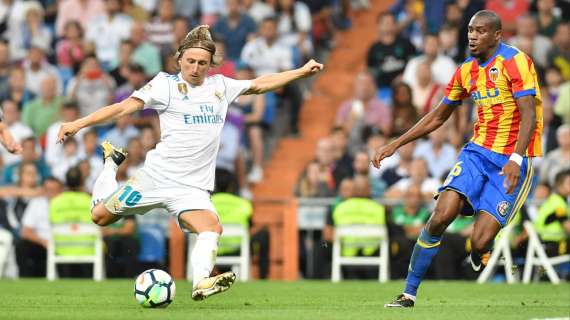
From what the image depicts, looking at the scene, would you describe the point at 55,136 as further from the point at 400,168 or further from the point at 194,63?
the point at 194,63

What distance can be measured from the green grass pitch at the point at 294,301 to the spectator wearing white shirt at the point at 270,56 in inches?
195

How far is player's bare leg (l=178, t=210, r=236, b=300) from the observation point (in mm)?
10789

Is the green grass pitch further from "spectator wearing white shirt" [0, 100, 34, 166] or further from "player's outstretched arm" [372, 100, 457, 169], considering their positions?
"spectator wearing white shirt" [0, 100, 34, 166]

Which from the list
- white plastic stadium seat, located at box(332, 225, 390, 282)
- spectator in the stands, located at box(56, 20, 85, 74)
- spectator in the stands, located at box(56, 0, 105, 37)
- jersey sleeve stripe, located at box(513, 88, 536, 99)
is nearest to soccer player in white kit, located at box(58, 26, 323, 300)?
jersey sleeve stripe, located at box(513, 88, 536, 99)

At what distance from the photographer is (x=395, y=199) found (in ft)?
61.0

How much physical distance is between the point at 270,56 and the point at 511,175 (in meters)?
11.1

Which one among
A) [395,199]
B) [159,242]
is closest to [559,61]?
[395,199]

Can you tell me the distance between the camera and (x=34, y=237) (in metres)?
18.8

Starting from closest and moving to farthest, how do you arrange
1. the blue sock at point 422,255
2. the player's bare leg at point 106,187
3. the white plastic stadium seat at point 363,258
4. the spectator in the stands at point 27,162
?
the blue sock at point 422,255 → the player's bare leg at point 106,187 → the white plastic stadium seat at point 363,258 → the spectator in the stands at point 27,162

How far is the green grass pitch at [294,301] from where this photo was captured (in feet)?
35.2

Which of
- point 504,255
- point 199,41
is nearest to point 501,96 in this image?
point 199,41

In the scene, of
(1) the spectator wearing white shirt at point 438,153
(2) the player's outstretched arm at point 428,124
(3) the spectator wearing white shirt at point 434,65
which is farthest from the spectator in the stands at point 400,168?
(2) the player's outstretched arm at point 428,124

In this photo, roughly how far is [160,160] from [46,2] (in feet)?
42.1

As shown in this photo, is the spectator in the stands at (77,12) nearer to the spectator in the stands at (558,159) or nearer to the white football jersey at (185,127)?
the spectator in the stands at (558,159)
